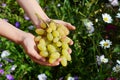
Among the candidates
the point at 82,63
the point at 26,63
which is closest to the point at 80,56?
the point at 82,63

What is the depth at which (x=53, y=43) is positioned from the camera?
1905 millimetres

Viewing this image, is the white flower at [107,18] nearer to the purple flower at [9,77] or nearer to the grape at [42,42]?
the purple flower at [9,77]

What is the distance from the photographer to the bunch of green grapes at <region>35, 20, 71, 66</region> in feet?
6.17

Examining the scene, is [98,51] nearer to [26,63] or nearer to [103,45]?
[103,45]

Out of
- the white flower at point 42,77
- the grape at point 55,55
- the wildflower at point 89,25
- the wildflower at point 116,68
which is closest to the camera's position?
the grape at point 55,55

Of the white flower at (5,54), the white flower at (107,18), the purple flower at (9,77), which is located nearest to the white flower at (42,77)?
the purple flower at (9,77)

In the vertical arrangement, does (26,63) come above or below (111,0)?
below

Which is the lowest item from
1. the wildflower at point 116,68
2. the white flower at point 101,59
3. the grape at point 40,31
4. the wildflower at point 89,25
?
the wildflower at point 116,68

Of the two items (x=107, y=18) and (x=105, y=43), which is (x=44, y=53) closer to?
(x=105, y=43)

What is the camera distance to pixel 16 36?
1980 mm

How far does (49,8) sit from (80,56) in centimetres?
53

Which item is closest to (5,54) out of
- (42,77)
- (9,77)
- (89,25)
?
(9,77)

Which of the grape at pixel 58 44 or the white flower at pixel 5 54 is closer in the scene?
the grape at pixel 58 44

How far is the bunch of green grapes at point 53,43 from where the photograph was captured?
1880 millimetres
